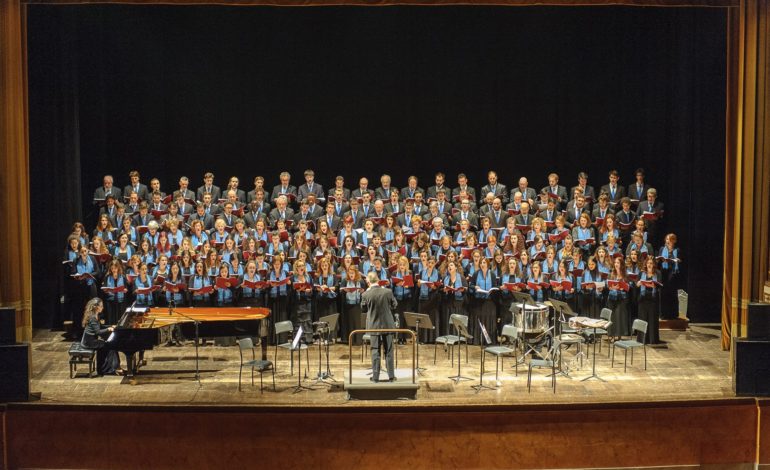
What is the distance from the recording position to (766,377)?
9.50 meters

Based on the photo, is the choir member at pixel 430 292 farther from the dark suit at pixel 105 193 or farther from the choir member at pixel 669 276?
the dark suit at pixel 105 193

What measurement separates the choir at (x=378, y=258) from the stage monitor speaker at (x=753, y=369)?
2.50m

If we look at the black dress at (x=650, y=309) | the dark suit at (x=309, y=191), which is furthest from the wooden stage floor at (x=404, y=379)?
the dark suit at (x=309, y=191)

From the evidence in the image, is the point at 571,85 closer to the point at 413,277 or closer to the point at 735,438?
the point at 413,277

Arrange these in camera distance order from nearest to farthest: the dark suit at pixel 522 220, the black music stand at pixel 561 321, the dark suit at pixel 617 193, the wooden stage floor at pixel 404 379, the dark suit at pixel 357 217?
the wooden stage floor at pixel 404 379, the black music stand at pixel 561 321, the dark suit at pixel 357 217, the dark suit at pixel 522 220, the dark suit at pixel 617 193

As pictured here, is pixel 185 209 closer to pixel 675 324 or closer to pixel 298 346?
pixel 298 346

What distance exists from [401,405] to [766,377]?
3.71 m

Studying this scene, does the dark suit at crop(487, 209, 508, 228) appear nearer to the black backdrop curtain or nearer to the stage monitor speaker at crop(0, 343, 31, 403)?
the black backdrop curtain

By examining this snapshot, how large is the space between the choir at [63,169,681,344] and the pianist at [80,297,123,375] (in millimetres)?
1384

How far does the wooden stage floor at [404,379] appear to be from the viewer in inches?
378

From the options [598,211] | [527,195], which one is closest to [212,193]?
[527,195]

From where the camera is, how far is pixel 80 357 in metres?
10.5

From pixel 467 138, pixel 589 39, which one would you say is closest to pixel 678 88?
pixel 589 39

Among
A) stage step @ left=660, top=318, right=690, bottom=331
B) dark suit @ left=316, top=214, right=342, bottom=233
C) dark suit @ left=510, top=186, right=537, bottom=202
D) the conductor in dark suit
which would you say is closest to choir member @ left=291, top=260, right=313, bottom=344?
dark suit @ left=316, top=214, right=342, bottom=233
